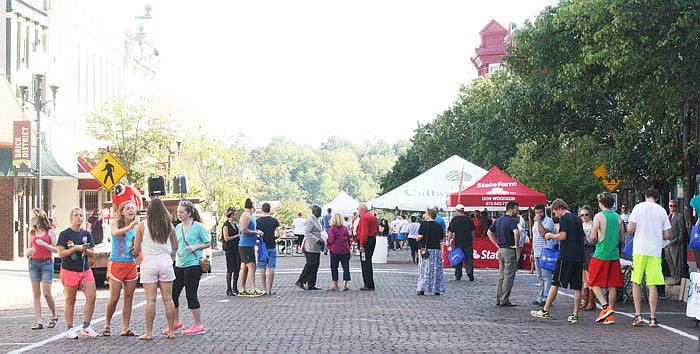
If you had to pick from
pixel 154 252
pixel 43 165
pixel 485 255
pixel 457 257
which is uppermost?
pixel 43 165

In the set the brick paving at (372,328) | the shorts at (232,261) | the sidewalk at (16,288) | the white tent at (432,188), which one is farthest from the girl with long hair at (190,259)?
the white tent at (432,188)

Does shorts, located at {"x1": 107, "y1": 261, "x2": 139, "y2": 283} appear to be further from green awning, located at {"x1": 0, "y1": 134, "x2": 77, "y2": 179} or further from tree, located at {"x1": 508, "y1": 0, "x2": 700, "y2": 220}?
green awning, located at {"x1": 0, "y1": 134, "x2": 77, "y2": 179}

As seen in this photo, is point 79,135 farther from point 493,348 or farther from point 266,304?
point 493,348

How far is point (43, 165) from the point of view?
36.2 meters

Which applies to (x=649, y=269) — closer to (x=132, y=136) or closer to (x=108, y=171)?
(x=108, y=171)

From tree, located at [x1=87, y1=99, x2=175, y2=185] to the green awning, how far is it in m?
5.12

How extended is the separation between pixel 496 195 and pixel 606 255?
17508mm

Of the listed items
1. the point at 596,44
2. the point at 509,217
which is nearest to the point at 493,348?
the point at 509,217

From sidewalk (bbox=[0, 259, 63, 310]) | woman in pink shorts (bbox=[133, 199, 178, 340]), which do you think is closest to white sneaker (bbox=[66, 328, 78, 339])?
woman in pink shorts (bbox=[133, 199, 178, 340])

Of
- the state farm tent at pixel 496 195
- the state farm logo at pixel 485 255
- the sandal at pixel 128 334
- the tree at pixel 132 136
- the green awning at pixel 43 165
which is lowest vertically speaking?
the sandal at pixel 128 334

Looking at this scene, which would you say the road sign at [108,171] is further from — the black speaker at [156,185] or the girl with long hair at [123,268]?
the girl with long hair at [123,268]

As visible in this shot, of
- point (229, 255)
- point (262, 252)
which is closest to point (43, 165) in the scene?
point (229, 255)

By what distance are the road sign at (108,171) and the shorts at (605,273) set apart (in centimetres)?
1548

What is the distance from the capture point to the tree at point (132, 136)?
143 ft
